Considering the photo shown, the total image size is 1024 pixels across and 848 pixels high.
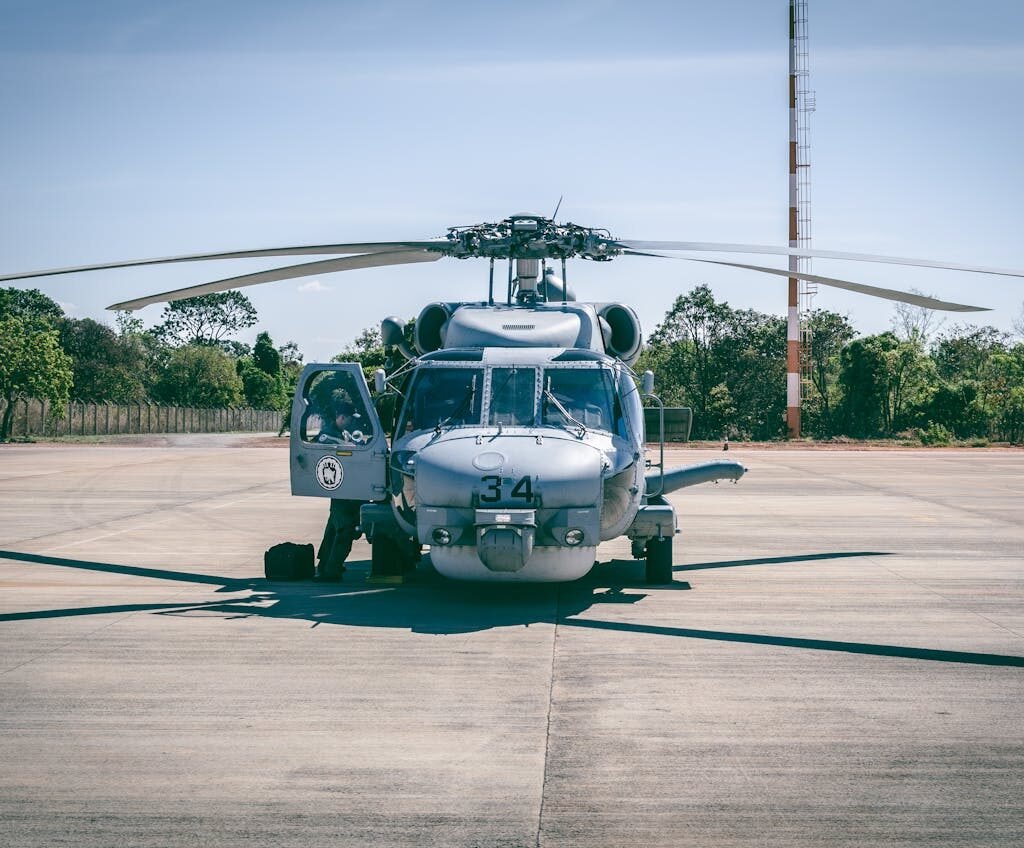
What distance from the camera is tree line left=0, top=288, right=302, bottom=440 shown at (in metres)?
55.4

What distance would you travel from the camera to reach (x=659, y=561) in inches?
444

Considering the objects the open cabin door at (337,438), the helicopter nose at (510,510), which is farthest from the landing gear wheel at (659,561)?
the open cabin door at (337,438)

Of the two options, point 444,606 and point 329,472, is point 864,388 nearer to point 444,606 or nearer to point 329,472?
point 329,472

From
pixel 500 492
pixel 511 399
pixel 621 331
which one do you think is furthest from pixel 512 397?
A: pixel 621 331

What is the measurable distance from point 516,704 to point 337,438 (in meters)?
4.87

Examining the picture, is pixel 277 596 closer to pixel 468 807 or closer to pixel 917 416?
pixel 468 807

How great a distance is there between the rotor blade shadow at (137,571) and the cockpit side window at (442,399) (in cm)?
238

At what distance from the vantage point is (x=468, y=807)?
488cm

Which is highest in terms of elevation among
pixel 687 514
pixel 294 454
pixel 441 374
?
pixel 441 374

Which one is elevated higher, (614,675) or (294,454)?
(294,454)

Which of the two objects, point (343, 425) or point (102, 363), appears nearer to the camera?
point (343, 425)

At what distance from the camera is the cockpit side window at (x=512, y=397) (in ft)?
33.8

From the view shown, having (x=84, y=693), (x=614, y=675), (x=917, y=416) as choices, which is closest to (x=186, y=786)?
(x=84, y=693)

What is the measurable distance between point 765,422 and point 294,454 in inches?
2158
